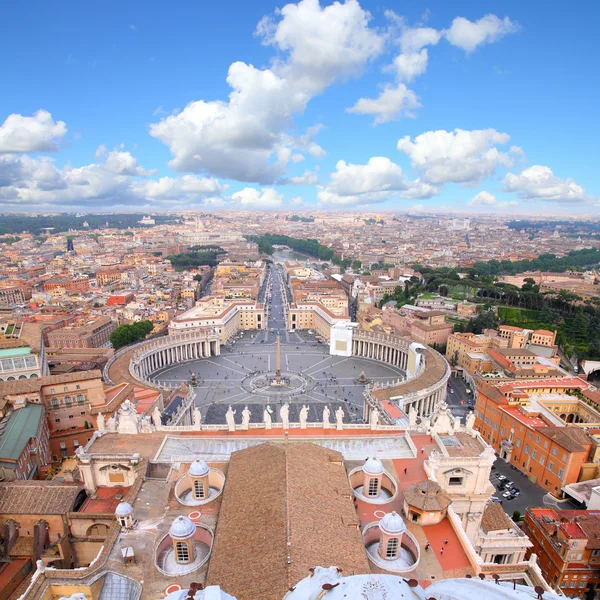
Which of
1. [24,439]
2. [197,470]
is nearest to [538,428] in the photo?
[197,470]

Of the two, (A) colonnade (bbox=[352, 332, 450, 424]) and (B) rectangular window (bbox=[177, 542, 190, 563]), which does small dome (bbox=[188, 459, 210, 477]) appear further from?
(A) colonnade (bbox=[352, 332, 450, 424])

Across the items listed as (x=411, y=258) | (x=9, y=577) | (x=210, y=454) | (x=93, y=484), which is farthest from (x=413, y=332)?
(x=411, y=258)

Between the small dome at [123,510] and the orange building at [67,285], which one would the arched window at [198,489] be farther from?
the orange building at [67,285]

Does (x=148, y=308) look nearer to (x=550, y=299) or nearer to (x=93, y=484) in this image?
(x=93, y=484)

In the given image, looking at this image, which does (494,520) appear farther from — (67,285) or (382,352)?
(67,285)

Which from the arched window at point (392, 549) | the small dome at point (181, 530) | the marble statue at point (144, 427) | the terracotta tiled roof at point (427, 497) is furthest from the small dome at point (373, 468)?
the marble statue at point (144, 427)
